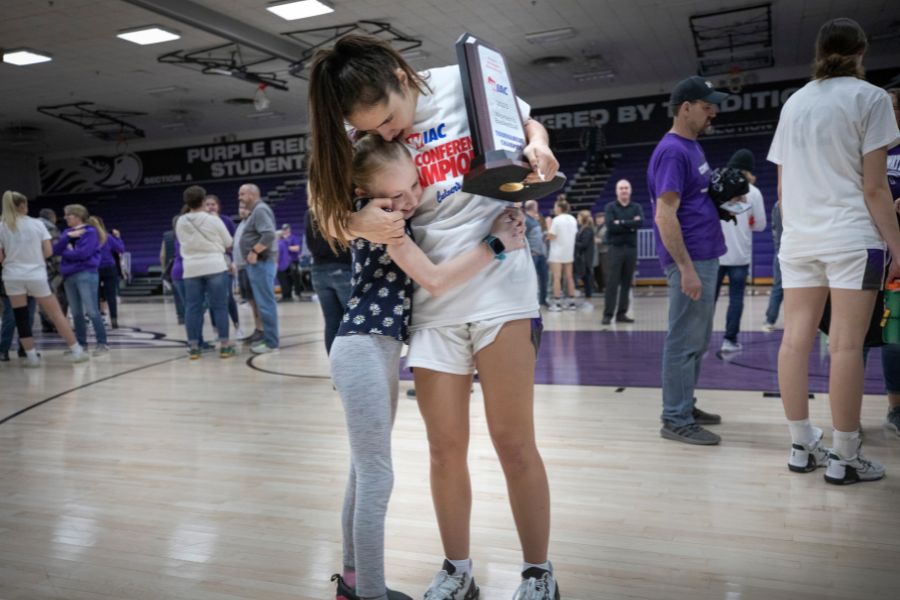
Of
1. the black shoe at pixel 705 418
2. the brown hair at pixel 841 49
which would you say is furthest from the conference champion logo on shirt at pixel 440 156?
the black shoe at pixel 705 418

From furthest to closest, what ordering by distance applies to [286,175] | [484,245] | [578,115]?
[286,175] → [578,115] → [484,245]

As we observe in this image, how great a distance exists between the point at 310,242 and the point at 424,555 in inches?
104

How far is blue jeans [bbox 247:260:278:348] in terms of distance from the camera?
247 inches

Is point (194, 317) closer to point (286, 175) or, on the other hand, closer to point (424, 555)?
point (424, 555)

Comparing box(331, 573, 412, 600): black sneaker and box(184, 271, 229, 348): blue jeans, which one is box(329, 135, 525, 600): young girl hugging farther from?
box(184, 271, 229, 348): blue jeans

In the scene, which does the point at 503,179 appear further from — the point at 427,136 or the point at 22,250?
the point at 22,250

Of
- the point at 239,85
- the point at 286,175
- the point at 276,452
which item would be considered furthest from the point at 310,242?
the point at 286,175

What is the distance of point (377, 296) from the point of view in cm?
157

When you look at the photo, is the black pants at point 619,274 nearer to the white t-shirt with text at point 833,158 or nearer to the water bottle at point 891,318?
the water bottle at point 891,318

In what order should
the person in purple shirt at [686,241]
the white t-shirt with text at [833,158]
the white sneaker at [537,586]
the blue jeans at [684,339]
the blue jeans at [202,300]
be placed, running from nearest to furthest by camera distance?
the white sneaker at [537,586] → the white t-shirt with text at [833,158] → the person in purple shirt at [686,241] → the blue jeans at [684,339] → the blue jeans at [202,300]

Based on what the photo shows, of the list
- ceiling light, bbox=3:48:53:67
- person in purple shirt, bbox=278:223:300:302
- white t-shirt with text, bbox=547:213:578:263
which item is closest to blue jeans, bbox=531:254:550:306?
white t-shirt with text, bbox=547:213:578:263

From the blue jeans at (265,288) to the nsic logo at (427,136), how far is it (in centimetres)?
492

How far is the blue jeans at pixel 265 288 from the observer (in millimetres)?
6281

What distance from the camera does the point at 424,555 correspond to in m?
2.09
